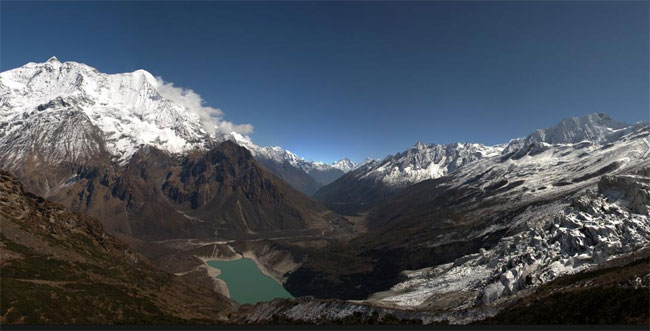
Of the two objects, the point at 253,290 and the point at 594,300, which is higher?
the point at 594,300

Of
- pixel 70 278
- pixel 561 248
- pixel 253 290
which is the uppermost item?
pixel 70 278

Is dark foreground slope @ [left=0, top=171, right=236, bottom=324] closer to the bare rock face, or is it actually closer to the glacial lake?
the glacial lake

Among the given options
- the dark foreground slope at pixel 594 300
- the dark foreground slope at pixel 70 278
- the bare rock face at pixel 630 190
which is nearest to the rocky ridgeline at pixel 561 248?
the bare rock face at pixel 630 190

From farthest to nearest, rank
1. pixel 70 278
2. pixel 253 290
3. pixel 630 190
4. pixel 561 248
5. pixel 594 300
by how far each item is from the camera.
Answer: pixel 253 290, pixel 630 190, pixel 70 278, pixel 561 248, pixel 594 300

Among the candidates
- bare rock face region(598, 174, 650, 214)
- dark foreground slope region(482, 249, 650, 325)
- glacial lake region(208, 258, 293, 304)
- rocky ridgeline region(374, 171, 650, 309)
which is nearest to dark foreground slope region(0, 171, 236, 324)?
glacial lake region(208, 258, 293, 304)

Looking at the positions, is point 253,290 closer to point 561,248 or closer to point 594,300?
point 561,248

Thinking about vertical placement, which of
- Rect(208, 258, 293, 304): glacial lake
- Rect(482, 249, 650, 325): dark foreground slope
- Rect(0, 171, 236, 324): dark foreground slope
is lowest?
Rect(208, 258, 293, 304): glacial lake

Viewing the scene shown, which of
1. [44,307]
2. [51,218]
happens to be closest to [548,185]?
[44,307]

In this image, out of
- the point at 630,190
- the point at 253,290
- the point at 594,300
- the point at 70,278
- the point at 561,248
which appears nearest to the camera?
the point at 594,300

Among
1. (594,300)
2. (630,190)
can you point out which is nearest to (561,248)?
(630,190)

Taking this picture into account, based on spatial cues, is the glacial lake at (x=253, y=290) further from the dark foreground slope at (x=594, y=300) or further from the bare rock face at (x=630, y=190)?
the bare rock face at (x=630, y=190)
